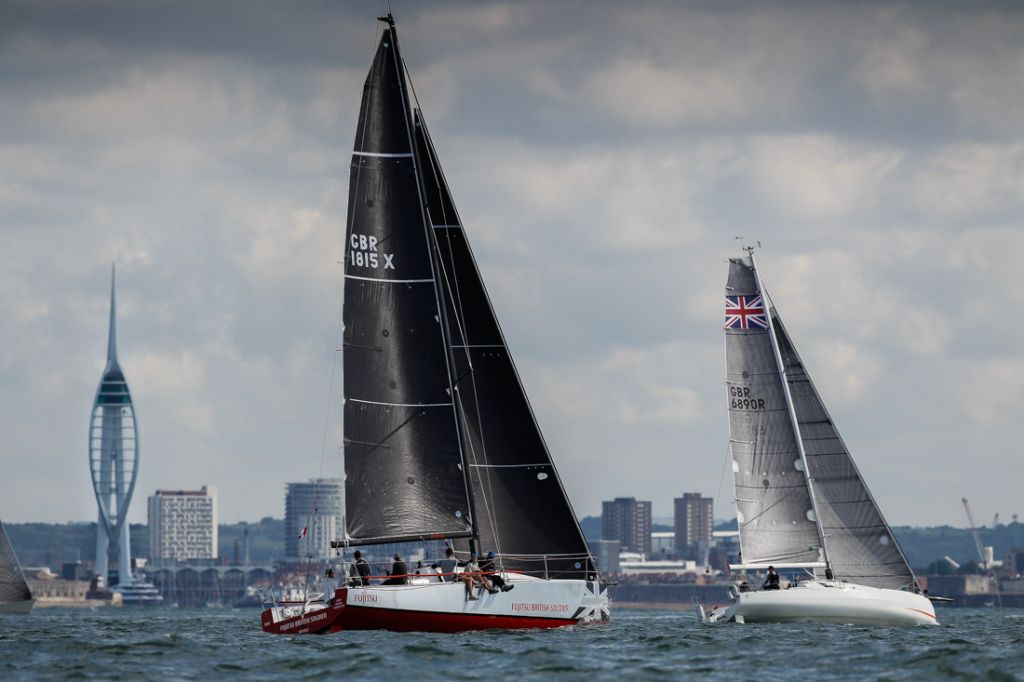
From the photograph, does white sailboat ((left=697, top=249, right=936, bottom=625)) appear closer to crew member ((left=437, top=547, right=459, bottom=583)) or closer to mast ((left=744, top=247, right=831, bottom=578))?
mast ((left=744, top=247, right=831, bottom=578))

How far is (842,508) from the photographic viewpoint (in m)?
64.6

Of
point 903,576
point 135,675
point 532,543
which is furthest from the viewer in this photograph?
point 903,576

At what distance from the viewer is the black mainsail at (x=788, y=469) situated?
64.2 metres

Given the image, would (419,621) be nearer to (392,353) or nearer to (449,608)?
(449,608)

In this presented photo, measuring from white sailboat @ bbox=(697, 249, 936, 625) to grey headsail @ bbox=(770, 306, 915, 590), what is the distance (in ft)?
0.11

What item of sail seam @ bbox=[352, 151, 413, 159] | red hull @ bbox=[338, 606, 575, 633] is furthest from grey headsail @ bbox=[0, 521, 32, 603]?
red hull @ bbox=[338, 606, 575, 633]

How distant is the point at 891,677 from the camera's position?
37406 millimetres

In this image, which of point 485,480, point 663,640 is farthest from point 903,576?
point 485,480

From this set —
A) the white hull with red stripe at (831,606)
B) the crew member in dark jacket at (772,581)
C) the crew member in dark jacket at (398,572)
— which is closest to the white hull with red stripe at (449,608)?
the crew member in dark jacket at (398,572)

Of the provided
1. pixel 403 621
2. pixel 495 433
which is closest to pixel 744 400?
pixel 495 433

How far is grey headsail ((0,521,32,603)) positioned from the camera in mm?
104000

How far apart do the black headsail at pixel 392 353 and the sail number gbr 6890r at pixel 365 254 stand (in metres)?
0.02

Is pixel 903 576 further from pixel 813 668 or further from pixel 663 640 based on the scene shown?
pixel 813 668

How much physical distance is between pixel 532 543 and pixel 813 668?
1150cm
